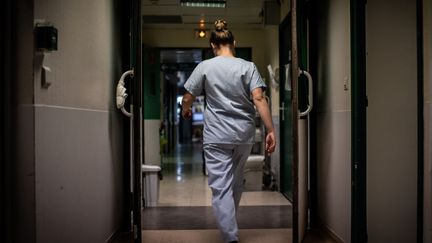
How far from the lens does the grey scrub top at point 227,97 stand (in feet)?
8.93

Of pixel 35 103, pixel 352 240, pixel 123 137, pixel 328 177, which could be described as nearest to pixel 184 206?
pixel 123 137

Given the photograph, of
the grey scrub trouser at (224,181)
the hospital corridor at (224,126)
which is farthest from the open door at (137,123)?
the grey scrub trouser at (224,181)

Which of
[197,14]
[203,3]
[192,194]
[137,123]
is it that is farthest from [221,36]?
[197,14]

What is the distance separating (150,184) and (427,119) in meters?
2.72

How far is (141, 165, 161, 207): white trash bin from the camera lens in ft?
13.8

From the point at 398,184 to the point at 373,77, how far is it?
0.65 meters

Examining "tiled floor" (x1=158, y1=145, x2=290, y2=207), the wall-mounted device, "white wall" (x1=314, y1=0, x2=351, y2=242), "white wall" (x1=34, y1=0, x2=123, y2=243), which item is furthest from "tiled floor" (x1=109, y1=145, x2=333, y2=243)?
the wall-mounted device

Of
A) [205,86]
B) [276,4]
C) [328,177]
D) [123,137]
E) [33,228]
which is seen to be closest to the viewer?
[33,228]

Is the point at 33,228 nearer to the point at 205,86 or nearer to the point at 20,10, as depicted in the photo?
the point at 20,10

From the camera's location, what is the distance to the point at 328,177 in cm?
317

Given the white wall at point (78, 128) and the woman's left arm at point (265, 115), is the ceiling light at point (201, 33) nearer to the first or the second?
the white wall at point (78, 128)

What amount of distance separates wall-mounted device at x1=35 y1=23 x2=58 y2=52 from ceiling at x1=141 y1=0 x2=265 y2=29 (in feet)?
11.9

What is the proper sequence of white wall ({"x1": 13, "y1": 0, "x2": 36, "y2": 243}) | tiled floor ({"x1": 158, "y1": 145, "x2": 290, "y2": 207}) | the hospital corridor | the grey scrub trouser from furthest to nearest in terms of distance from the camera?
tiled floor ({"x1": 158, "y1": 145, "x2": 290, "y2": 207})
the grey scrub trouser
the hospital corridor
white wall ({"x1": 13, "y1": 0, "x2": 36, "y2": 243})

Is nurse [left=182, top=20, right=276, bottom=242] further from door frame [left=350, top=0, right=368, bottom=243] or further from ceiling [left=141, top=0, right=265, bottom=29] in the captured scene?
ceiling [left=141, top=0, right=265, bottom=29]
